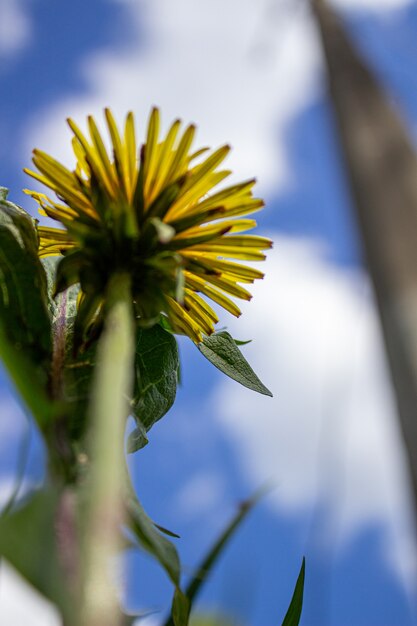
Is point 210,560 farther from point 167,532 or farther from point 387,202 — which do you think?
point 387,202

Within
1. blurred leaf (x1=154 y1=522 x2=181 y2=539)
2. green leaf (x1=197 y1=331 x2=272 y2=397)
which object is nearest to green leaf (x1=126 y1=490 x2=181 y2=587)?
blurred leaf (x1=154 y1=522 x2=181 y2=539)

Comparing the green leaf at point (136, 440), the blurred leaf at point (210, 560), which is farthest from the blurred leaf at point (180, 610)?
the green leaf at point (136, 440)

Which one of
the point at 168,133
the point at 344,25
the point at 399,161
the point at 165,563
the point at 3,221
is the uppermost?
the point at 344,25

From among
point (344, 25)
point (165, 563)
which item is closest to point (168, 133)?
point (165, 563)

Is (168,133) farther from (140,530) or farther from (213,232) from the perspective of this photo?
(140,530)

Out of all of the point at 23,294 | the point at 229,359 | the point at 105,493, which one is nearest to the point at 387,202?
the point at 229,359

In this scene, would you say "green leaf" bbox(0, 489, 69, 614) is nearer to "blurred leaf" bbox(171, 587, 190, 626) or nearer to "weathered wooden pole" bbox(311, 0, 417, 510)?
"blurred leaf" bbox(171, 587, 190, 626)

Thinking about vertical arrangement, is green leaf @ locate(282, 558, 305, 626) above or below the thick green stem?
below
